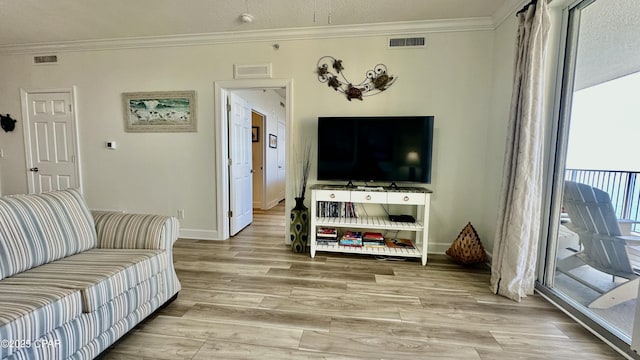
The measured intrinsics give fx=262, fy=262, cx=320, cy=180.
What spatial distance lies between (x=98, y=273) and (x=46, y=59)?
12.8 feet

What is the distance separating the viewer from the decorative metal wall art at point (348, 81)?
2.98m

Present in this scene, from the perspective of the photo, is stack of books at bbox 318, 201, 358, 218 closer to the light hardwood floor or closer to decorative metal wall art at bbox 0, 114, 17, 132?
the light hardwood floor

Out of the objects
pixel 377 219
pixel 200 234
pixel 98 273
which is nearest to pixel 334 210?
pixel 377 219

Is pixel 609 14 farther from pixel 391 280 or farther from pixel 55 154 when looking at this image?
pixel 55 154

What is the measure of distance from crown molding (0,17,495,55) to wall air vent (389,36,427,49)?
6 centimetres

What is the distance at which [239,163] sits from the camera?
3725 millimetres

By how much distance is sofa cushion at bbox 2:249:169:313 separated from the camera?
1.29 m

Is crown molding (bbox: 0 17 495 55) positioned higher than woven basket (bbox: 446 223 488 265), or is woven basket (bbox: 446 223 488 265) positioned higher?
crown molding (bbox: 0 17 495 55)

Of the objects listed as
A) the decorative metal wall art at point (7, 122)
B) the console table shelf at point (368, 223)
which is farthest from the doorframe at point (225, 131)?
the decorative metal wall art at point (7, 122)

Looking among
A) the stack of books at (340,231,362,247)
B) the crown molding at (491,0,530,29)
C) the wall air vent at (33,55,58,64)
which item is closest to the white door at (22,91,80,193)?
the wall air vent at (33,55,58,64)

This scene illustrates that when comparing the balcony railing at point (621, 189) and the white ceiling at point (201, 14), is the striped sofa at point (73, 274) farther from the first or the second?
the balcony railing at point (621, 189)

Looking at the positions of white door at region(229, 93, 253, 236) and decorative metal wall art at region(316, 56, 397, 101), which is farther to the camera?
white door at region(229, 93, 253, 236)

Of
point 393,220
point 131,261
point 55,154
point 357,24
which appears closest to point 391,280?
point 393,220

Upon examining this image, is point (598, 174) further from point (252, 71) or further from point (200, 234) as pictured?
point (200, 234)
